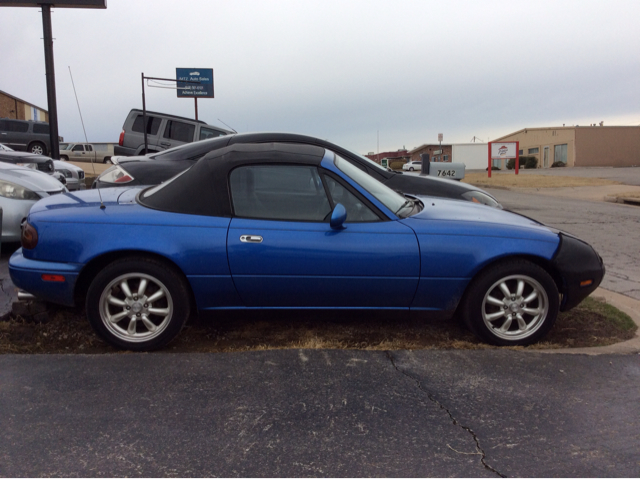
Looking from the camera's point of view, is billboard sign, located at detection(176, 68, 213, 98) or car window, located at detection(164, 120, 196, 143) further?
billboard sign, located at detection(176, 68, 213, 98)

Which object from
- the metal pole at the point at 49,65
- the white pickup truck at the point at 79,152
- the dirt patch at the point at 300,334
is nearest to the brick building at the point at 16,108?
the white pickup truck at the point at 79,152

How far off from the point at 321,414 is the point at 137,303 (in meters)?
1.54

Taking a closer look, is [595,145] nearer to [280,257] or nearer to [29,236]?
[280,257]

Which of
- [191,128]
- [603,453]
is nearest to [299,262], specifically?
[603,453]

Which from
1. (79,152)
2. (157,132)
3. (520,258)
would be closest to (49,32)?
(157,132)

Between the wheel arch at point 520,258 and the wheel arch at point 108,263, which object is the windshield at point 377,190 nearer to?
the wheel arch at point 520,258

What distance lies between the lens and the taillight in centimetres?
361

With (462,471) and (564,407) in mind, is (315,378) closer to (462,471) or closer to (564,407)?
(462,471)

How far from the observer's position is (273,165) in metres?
3.77

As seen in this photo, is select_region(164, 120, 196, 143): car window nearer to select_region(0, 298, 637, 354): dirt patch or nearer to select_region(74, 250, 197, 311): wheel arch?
select_region(0, 298, 637, 354): dirt patch

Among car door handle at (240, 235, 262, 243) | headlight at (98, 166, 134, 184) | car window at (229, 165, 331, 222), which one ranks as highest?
headlight at (98, 166, 134, 184)

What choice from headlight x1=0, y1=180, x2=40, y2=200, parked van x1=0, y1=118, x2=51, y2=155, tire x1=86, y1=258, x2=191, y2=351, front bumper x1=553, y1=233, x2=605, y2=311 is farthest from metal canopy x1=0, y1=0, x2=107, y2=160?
front bumper x1=553, y1=233, x2=605, y2=311

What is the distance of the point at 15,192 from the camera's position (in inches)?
260

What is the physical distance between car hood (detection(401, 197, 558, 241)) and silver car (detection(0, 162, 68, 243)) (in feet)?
16.2
